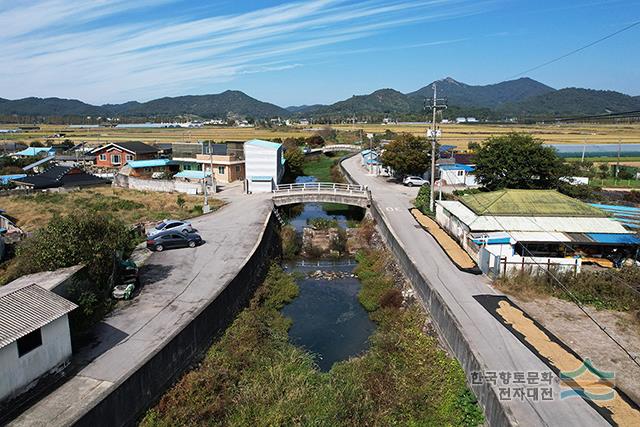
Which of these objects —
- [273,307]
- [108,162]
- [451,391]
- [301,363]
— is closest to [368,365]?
[301,363]

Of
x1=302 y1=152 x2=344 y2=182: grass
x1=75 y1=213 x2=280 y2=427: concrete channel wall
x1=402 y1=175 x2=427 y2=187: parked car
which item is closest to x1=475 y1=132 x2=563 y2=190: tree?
x1=402 y1=175 x2=427 y2=187: parked car

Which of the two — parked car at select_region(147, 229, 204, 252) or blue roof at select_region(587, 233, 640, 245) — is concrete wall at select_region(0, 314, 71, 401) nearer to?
parked car at select_region(147, 229, 204, 252)

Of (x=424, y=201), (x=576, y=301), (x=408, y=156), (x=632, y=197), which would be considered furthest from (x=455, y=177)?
(x=576, y=301)

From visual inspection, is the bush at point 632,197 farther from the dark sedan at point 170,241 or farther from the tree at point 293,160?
the dark sedan at point 170,241

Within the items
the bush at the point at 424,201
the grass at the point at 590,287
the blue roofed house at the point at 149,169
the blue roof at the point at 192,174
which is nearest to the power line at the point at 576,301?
the grass at the point at 590,287

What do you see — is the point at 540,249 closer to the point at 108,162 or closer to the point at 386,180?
the point at 386,180

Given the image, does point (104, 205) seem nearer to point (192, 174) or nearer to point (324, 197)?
point (192, 174)
